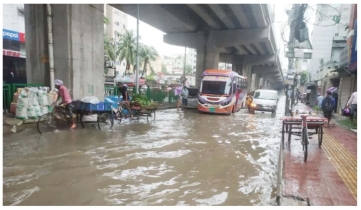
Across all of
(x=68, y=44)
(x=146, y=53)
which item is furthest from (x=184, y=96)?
(x=146, y=53)

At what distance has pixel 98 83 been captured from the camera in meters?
10.8

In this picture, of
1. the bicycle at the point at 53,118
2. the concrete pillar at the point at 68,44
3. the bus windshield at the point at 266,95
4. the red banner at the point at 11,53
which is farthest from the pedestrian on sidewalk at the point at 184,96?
the red banner at the point at 11,53

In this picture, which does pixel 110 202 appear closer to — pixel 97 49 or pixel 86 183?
pixel 86 183

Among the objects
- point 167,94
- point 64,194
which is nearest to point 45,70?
point 64,194

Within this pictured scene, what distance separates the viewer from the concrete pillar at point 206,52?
21.6 metres

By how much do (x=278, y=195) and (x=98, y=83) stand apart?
8896 millimetres

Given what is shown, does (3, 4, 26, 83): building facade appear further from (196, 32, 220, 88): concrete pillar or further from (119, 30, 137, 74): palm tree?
(119, 30, 137, 74): palm tree

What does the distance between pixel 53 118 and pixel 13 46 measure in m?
10.2

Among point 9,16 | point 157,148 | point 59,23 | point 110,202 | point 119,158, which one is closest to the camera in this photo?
point 110,202

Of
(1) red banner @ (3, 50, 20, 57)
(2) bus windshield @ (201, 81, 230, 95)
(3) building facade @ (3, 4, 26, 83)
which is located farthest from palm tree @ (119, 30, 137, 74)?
(2) bus windshield @ (201, 81, 230, 95)

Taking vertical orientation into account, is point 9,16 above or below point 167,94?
above

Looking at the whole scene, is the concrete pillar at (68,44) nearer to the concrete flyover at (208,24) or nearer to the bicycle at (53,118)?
the bicycle at (53,118)

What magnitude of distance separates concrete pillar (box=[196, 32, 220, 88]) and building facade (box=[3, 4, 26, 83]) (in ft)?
42.8

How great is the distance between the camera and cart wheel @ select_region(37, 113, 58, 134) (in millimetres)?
7648
